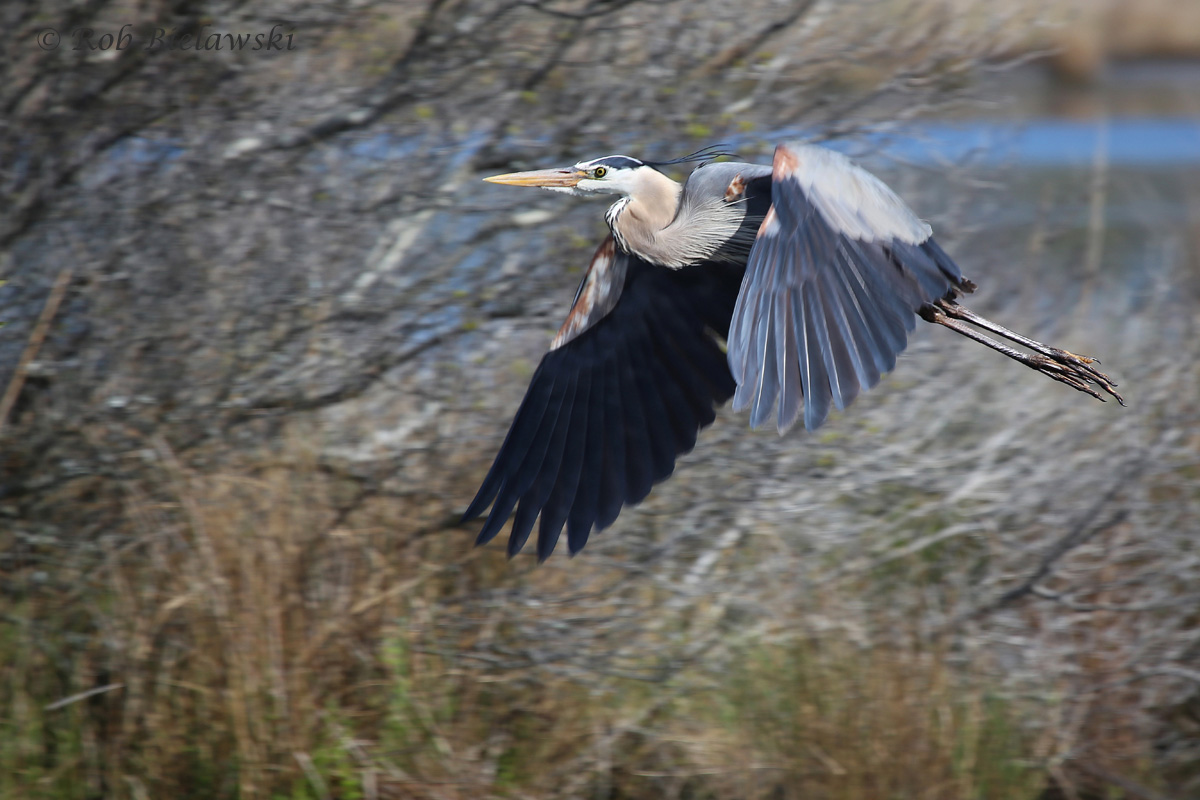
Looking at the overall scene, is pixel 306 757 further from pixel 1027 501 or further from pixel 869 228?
pixel 1027 501

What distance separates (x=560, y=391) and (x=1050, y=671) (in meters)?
2.15

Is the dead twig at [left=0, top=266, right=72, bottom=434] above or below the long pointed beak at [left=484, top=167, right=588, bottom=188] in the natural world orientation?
below

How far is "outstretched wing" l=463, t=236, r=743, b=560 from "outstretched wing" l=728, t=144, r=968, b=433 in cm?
85

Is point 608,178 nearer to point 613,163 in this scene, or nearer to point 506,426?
point 613,163

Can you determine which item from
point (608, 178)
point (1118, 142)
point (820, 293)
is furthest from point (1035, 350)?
point (1118, 142)

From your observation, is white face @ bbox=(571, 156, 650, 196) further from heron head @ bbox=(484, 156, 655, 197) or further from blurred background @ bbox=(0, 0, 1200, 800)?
blurred background @ bbox=(0, 0, 1200, 800)

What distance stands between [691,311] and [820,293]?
3.75ft

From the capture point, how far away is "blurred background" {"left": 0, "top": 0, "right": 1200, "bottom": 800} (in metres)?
4.30

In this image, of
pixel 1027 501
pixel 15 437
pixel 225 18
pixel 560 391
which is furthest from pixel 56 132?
pixel 1027 501

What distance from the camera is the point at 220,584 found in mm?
3951

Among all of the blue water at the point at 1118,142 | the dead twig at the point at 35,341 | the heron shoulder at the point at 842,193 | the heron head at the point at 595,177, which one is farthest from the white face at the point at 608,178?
the blue water at the point at 1118,142

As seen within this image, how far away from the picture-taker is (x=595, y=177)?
369cm

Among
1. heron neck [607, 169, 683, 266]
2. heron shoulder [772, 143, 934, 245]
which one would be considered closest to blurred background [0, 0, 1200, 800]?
heron neck [607, 169, 683, 266]

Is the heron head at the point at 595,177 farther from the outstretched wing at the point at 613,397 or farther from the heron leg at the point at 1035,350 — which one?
the heron leg at the point at 1035,350
